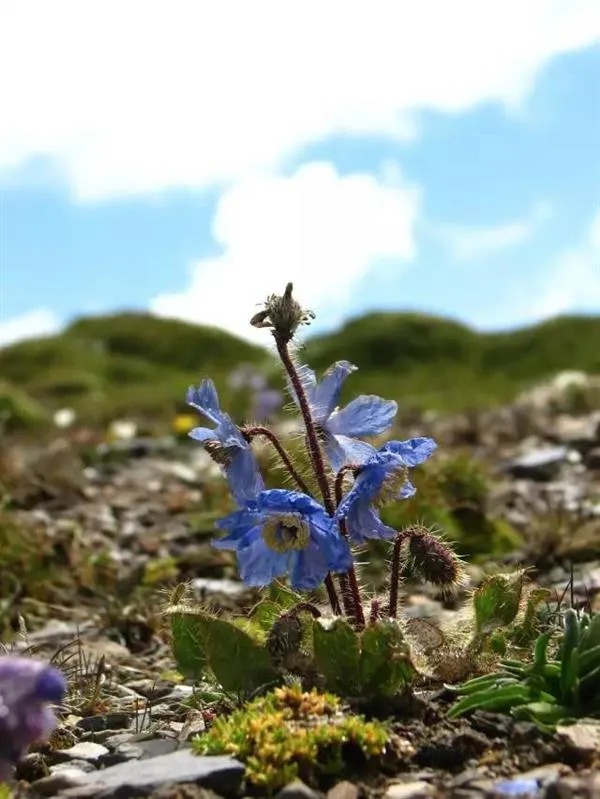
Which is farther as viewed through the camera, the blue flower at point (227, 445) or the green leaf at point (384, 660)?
the blue flower at point (227, 445)

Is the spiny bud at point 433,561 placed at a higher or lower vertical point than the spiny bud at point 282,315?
lower

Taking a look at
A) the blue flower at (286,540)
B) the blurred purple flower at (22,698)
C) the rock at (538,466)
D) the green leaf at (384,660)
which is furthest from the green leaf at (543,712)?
the rock at (538,466)

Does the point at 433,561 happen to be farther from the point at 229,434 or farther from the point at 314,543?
the point at 229,434

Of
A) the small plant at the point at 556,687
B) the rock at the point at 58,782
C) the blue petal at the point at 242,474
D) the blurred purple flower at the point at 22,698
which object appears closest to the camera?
the blurred purple flower at the point at 22,698

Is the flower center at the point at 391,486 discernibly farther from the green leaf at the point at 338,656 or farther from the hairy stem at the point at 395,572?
the green leaf at the point at 338,656

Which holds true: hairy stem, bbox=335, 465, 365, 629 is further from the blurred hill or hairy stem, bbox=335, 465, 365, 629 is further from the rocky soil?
the blurred hill
